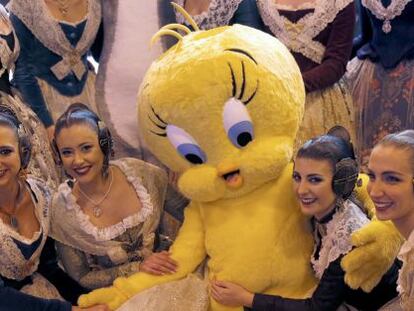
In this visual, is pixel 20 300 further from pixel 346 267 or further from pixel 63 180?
pixel 346 267

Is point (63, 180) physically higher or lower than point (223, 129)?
lower

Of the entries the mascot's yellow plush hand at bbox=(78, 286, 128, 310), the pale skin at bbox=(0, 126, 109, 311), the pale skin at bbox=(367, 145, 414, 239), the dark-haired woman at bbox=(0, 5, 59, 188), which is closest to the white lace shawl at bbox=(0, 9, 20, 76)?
the dark-haired woman at bbox=(0, 5, 59, 188)

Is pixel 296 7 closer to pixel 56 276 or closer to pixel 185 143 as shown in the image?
pixel 185 143

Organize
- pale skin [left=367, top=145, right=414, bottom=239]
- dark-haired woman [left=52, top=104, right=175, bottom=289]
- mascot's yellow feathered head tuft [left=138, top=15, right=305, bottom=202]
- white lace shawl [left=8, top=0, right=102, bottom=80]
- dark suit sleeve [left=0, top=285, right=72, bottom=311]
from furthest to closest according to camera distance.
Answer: white lace shawl [left=8, top=0, right=102, bottom=80] → dark-haired woman [left=52, top=104, right=175, bottom=289] → dark suit sleeve [left=0, top=285, right=72, bottom=311] → mascot's yellow feathered head tuft [left=138, top=15, right=305, bottom=202] → pale skin [left=367, top=145, right=414, bottom=239]

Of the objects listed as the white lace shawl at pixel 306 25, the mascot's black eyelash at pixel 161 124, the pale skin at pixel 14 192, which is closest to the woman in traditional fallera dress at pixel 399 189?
the mascot's black eyelash at pixel 161 124

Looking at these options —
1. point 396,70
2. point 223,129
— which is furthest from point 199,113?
point 396,70

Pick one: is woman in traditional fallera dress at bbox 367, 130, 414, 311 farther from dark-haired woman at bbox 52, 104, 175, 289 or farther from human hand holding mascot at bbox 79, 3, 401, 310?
dark-haired woman at bbox 52, 104, 175, 289

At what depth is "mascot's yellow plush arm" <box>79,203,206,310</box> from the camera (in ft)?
5.74

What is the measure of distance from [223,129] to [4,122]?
534mm

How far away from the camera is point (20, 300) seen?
1689 mm

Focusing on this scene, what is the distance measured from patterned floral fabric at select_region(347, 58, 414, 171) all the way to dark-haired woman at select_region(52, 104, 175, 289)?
2.40 ft

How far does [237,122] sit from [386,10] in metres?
0.80

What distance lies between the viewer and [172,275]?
1754 millimetres

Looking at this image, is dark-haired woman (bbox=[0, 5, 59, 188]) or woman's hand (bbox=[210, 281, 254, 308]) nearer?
woman's hand (bbox=[210, 281, 254, 308])
